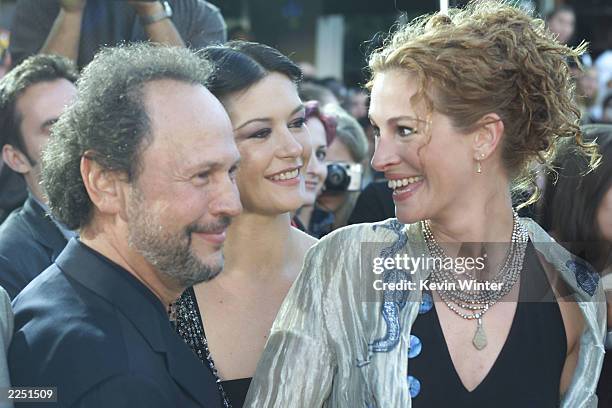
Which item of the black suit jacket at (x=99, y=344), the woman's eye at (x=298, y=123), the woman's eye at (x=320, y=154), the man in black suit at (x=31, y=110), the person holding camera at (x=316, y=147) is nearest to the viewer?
the black suit jacket at (x=99, y=344)

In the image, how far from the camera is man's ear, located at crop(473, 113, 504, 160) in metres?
2.38

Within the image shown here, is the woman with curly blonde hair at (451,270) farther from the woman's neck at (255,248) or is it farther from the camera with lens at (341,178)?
the camera with lens at (341,178)

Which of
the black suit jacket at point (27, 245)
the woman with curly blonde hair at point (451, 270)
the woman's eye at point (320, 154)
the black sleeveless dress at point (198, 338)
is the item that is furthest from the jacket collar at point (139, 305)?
the woman's eye at point (320, 154)

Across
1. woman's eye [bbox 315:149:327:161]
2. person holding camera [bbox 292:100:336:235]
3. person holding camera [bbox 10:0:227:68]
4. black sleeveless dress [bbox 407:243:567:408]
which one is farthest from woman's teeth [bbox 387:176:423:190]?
woman's eye [bbox 315:149:327:161]

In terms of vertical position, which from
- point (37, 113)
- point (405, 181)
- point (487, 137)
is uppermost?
point (37, 113)

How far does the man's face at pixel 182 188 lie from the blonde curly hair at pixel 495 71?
572mm

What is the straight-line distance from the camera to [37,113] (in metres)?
3.52

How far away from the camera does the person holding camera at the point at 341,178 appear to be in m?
4.37

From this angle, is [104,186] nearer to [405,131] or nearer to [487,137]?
[405,131]

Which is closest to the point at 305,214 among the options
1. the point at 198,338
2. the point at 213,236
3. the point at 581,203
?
the point at 581,203

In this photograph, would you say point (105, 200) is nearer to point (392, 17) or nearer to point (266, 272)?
point (266, 272)

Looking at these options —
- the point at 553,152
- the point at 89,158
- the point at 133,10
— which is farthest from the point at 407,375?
the point at 133,10

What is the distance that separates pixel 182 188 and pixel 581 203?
1507mm

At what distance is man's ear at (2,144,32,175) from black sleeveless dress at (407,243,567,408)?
182cm
